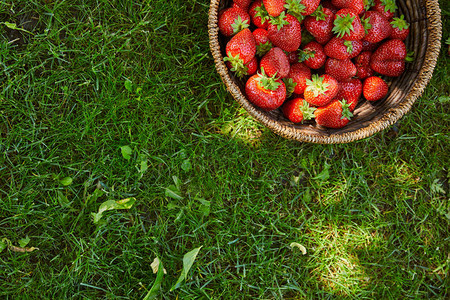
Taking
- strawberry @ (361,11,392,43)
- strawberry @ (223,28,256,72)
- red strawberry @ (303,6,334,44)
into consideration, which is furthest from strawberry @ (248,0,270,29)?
strawberry @ (361,11,392,43)

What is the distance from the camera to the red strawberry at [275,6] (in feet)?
5.69

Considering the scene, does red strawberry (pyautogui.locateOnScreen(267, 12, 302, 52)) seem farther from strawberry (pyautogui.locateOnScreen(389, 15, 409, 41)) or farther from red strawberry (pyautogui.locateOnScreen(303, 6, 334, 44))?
strawberry (pyautogui.locateOnScreen(389, 15, 409, 41))

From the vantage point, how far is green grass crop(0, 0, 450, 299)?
6.26 ft

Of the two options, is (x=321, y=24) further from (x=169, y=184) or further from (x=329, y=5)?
(x=169, y=184)

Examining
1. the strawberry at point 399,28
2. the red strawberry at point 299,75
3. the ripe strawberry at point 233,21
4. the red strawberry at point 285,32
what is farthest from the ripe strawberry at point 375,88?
the ripe strawberry at point 233,21

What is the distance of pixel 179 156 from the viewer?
2.02 metres

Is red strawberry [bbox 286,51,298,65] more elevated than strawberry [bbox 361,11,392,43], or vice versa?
Answer: strawberry [bbox 361,11,392,43]

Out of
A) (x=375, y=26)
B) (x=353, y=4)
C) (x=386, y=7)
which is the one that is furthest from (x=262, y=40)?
(x=386, y=7)

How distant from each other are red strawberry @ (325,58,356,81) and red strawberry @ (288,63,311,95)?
0.12 m

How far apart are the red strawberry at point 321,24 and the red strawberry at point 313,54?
0.05 m

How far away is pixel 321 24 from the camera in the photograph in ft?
6.03

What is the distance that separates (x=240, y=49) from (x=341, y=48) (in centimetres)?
54

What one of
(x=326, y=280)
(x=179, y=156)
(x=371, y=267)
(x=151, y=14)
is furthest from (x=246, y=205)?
(x=151, y=14)

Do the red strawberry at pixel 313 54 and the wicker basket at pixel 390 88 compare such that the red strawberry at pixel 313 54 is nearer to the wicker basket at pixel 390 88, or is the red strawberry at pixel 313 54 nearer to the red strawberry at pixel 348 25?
the red strawberry at pixel 348 25
